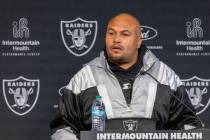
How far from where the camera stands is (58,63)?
3215mm

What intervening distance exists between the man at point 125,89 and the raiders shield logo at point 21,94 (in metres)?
0.53

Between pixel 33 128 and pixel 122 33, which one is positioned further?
pixel 33 128

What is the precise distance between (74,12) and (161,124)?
3.09ft

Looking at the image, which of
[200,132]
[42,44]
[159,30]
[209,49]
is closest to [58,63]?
[42,44]

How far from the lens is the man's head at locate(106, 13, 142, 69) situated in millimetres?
2654

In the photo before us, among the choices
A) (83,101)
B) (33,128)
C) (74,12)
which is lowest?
(33,128)

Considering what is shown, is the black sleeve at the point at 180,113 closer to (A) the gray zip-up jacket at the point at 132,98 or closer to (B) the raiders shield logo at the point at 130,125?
(A) the gray zip-up jacket at the point at 132,98

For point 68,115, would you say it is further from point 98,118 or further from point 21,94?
point 21,94

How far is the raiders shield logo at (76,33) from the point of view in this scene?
3.21 meters

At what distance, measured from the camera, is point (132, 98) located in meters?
2.65

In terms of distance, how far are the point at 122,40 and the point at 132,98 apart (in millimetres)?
297

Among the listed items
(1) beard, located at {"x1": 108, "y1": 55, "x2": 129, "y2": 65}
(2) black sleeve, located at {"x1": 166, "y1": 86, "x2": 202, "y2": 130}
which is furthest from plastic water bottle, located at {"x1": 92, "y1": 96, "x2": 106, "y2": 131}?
(2) black sleeve, located at {"x1": 166, "y1": 86, "x2": 202, "y2": 130}

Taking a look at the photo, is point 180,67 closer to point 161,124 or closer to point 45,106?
point 161,124

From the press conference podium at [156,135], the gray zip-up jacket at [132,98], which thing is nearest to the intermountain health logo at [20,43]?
the gray zip-up jacket at [132,98]
